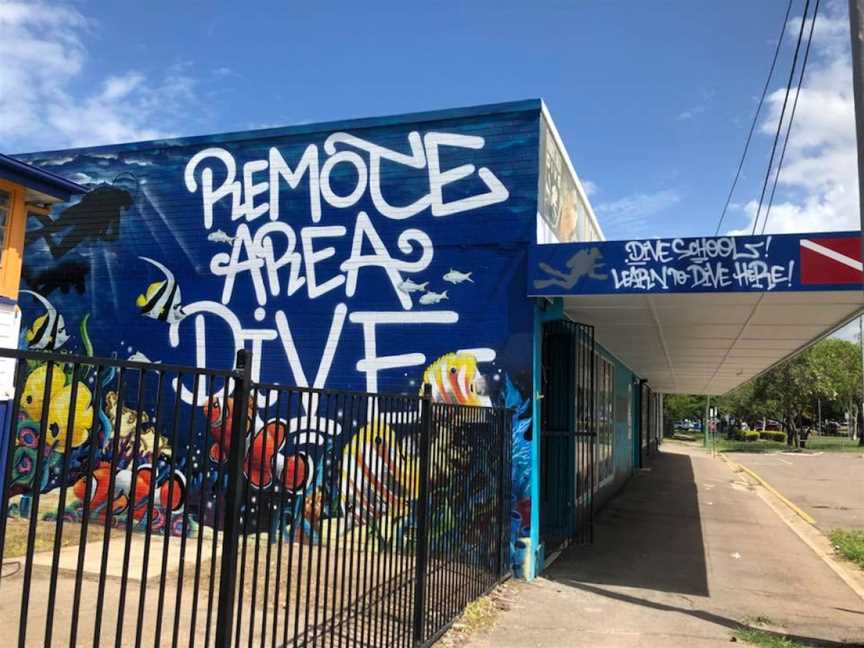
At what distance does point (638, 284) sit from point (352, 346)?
3722 millimetres

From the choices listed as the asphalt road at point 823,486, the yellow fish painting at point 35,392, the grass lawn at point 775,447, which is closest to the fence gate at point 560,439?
the asphalt road at point 823,486

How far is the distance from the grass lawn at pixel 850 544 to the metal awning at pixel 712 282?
3210mm

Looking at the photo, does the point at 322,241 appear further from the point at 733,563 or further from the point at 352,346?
the point at 733,563

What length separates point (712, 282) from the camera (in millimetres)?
7406

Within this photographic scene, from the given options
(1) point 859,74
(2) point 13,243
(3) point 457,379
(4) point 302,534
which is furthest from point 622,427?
(4) point 302,534

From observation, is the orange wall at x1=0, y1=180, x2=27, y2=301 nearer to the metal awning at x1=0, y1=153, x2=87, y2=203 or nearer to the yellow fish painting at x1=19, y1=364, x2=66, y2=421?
the metal awning at x1=0, y1=153, x2=87, y2=203

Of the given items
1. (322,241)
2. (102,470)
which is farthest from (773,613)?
(102,470)

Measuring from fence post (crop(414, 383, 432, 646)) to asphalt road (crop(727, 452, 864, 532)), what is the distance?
34.3ft

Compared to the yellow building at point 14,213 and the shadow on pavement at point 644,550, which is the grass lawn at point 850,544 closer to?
the shadow on pavement at point 644,550

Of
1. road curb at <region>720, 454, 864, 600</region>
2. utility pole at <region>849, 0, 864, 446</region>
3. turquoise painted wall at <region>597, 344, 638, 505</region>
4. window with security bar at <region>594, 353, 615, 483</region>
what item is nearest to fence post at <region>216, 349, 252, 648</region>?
utility pole at <region>849, 0, 864, 446</region>

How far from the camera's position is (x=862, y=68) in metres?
5.73

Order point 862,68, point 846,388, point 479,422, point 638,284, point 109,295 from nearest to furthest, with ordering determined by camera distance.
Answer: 1. point 862,68
2. point 479,422
3. point 638,284
4. point 109,295
5. point 846,388

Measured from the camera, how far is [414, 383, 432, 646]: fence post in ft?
17.8

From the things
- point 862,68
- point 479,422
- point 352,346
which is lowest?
point 479,422
